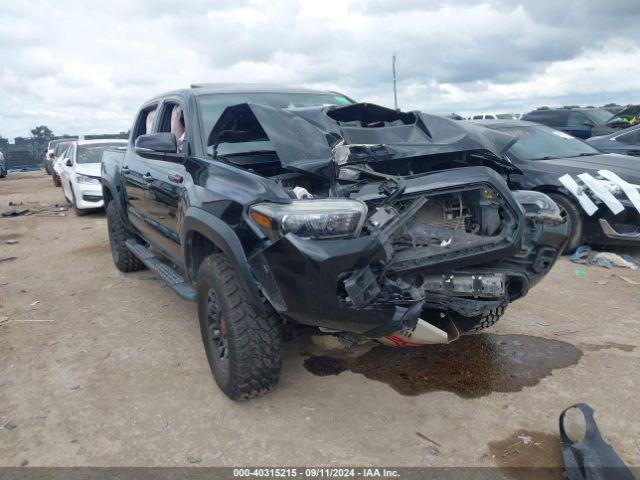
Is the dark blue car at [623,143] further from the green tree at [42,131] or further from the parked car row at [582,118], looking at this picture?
the green tree at [42,131]

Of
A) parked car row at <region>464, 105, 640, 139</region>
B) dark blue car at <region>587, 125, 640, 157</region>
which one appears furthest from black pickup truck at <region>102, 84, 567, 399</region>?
parked car row at <region>464, 105, 640, 139</region>

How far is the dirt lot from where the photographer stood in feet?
8.63

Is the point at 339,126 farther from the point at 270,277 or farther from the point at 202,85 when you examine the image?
the point at 202,85

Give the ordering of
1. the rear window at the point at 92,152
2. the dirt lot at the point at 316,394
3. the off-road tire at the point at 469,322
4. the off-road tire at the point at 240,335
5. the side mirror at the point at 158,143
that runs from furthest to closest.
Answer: the rear window at the point at 92,152 → the side mirror at the point at 158,143 → the off-road tire at the point at 469,322 → the off-road tire at the point at 240,335 → the dirt lot at the point at 316,394

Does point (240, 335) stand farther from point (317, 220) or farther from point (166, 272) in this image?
point (166, 272)

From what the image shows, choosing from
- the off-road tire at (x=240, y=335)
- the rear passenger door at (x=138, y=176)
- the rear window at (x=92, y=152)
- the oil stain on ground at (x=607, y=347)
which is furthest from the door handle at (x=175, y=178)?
the rear window at (x=92, y=152)

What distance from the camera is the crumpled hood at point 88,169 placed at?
10008mm

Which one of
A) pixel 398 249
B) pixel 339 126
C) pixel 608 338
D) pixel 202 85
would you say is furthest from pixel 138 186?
pixel 608 338

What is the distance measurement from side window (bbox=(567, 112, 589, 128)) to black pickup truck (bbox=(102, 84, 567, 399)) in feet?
35.2

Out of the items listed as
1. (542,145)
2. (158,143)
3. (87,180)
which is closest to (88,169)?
(87,180)

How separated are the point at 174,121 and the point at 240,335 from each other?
2.17 m

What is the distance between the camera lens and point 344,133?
3.28m

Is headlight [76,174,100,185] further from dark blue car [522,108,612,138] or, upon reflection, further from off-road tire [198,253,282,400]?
dark blue car [522,108,612,138]

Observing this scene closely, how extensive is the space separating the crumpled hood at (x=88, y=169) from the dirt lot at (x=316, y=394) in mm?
5665
